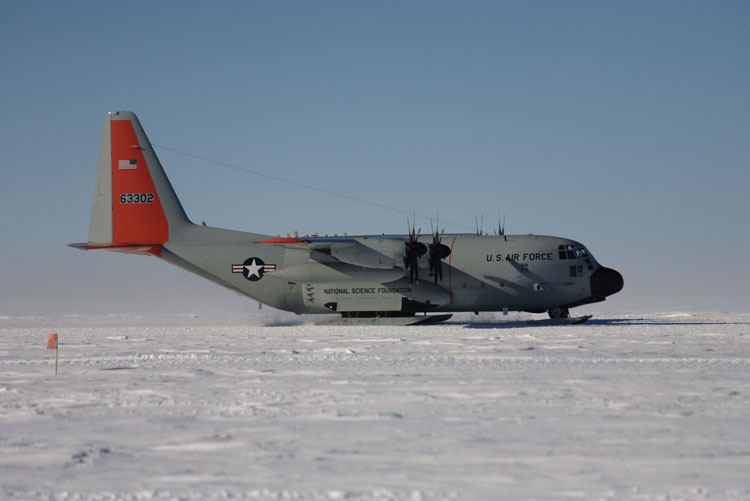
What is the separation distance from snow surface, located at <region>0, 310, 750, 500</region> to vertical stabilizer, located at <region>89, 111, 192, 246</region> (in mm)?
15440

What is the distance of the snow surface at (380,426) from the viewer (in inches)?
239

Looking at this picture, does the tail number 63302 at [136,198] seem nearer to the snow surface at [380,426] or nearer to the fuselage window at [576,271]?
the snow surface at [380,426]

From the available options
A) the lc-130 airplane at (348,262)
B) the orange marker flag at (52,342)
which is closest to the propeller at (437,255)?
the lc-130 airplane at (348,262)

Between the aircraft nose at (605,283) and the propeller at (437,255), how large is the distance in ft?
21.2

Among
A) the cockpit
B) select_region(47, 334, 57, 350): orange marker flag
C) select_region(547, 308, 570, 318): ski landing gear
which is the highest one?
the cockpit

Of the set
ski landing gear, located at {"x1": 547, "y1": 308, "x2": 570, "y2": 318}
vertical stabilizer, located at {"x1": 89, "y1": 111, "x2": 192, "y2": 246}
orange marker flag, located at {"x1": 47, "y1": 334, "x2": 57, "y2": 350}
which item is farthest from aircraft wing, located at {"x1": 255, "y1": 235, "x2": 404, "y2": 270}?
orange marker flag, located at {"x1": 47, "y1": 334, "x2": 57, "y2": 350}

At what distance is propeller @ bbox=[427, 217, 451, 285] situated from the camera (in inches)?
1166

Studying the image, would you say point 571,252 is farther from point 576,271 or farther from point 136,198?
point 136,198

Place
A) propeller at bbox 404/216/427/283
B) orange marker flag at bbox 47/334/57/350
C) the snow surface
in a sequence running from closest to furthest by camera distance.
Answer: the snow surface, orange marker flag at bbox 47/334/57/350, propeller at bbox 404/216/427/283

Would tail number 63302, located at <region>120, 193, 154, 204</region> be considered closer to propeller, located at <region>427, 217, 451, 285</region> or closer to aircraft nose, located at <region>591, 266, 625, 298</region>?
propeller, located at <region>427, 217, 451, 285</region>

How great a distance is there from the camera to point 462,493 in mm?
5770

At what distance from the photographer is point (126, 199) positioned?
31719mm

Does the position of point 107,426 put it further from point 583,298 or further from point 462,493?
point 583,298

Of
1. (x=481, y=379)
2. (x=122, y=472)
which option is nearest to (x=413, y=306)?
(x=481, y=379)
